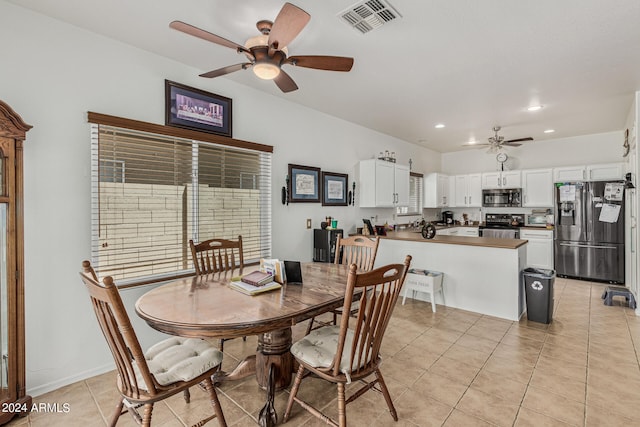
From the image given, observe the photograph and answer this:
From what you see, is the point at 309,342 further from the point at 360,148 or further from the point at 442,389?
the point at 360,148

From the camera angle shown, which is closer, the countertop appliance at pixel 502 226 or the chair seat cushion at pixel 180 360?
the chair seat cushion at pixel 180 360

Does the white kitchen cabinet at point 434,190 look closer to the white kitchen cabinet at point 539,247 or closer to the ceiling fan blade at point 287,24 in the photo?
the white kitchen cabinet at point 539,247

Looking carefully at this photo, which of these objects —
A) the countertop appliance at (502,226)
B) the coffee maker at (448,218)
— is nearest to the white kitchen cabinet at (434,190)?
the coffee maker at (448,218)

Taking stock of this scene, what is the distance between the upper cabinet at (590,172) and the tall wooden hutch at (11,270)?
24.3 feet

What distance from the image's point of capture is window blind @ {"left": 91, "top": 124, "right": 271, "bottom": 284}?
8.18ft

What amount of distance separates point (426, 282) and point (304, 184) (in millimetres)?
2015

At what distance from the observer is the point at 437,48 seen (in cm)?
262

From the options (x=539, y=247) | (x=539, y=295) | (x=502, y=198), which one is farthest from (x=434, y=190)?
(x=539, y=295)

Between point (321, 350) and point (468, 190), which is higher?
point (468, 190)

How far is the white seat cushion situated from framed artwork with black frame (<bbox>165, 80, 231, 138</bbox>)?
7.39 ft

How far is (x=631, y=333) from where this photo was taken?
10.5 feet

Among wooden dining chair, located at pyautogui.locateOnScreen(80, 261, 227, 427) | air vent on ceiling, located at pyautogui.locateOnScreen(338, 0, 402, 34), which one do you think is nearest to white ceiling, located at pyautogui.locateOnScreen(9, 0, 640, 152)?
air vent on ceiling, located at pyautogui.locateOnScreen(338, 0, 402, 34)

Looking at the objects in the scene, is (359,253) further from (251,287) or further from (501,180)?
(501,180)

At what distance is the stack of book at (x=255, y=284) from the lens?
198 cm
